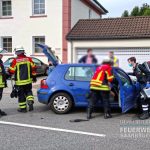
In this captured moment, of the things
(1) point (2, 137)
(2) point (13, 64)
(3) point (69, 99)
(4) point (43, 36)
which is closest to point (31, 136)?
(1) point (2, 137)

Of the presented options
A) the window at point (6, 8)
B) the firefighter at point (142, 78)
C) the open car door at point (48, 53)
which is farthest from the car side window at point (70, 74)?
the window at point (6, 8)

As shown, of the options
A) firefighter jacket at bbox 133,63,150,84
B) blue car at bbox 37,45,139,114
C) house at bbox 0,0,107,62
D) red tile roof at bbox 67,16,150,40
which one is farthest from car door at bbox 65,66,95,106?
house at bbox 0,0,107,62

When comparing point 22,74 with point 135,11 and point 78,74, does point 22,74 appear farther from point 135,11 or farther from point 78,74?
point 135,11

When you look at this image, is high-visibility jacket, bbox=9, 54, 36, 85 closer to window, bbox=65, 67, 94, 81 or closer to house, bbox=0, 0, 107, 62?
window, bbox=65, 67, 94, 81

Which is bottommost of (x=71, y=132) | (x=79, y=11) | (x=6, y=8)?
(x=71, y=132)

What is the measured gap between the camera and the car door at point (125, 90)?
823cm

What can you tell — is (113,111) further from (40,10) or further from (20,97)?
(40,10)

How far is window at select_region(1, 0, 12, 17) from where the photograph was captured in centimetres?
2481

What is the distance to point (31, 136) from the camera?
686 cm

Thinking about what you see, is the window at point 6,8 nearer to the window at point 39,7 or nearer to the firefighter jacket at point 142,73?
the window at point 39,7

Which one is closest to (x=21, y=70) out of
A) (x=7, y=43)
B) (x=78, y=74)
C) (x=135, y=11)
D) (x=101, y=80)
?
(x=78, y=74)

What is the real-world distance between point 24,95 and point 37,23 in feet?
48.8

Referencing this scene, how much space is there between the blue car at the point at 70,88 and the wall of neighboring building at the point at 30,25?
13.7 meters

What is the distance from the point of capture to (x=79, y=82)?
901cm
